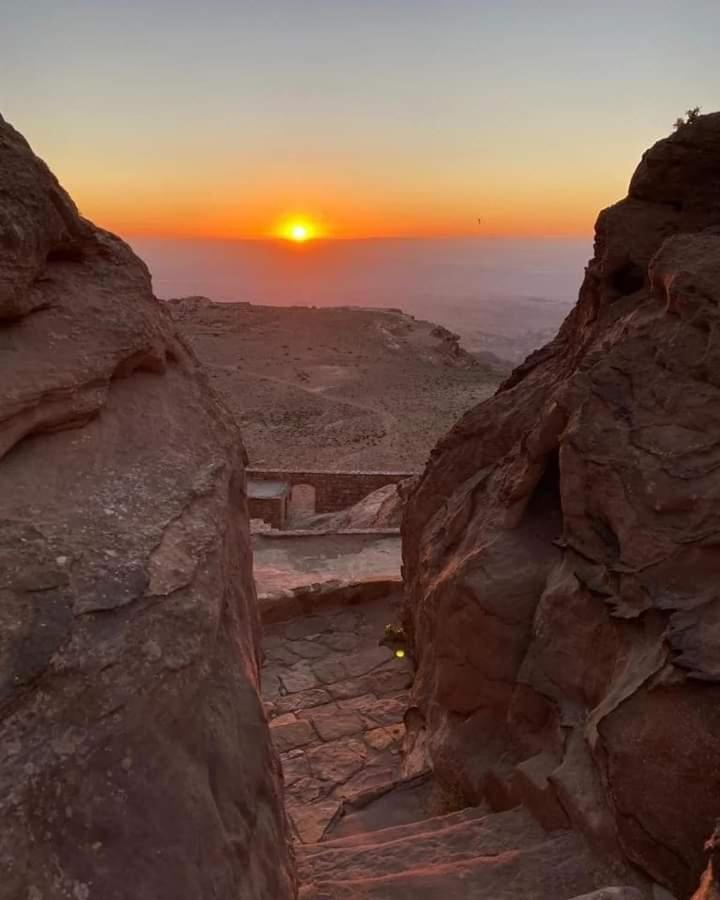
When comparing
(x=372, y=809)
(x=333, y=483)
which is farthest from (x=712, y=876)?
(x=333, y=483)

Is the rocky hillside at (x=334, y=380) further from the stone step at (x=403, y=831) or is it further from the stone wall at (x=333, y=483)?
the stone step at (x=403, y=831)

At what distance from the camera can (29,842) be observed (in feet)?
9.29

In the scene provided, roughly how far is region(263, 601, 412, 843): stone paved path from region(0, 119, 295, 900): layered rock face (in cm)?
325

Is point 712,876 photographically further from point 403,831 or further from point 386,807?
point 386,807

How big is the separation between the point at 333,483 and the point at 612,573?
1467 centimetres

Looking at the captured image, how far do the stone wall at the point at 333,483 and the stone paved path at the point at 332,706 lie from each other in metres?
8.04

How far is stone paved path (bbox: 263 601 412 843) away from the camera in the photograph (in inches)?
304

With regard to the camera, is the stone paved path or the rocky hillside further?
the rocky hillside

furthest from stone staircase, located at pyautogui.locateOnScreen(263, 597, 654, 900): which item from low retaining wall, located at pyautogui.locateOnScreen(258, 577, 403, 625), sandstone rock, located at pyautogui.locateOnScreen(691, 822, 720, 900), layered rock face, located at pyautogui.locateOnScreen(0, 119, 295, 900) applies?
layered rock face, located at pyautogui.locateOnScreen(0, 119, 295, 900)

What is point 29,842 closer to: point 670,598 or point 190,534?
point 190,534

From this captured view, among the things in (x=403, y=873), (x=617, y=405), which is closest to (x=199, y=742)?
(x=403, y=873)

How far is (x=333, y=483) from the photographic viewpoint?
1977 cm

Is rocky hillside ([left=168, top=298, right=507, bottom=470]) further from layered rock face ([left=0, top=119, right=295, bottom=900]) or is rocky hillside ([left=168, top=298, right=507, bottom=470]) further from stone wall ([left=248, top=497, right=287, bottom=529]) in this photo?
layered rock face ([left=0, top=119, right=295, bottom=900])

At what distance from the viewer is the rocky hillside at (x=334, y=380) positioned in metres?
30.7
